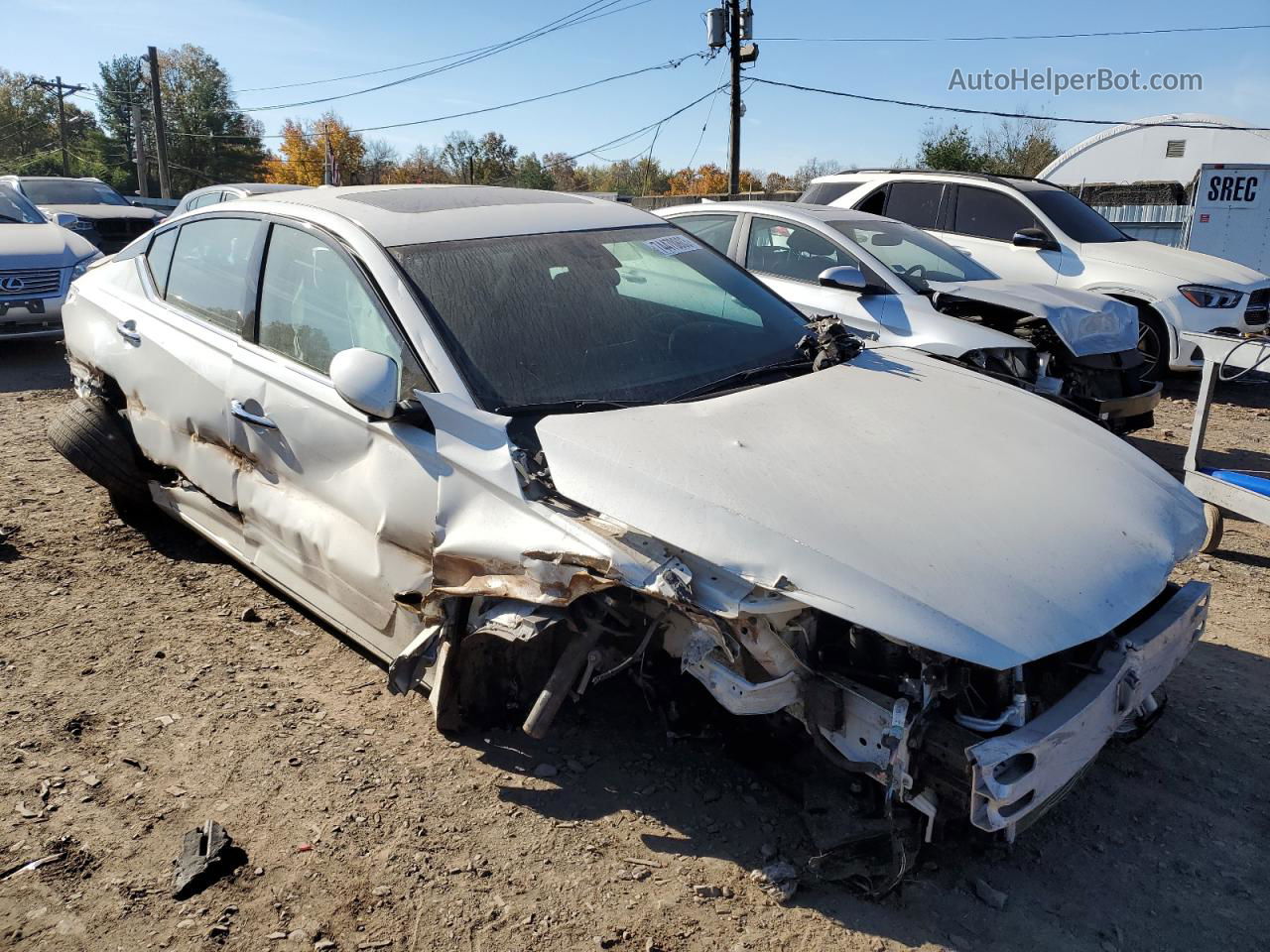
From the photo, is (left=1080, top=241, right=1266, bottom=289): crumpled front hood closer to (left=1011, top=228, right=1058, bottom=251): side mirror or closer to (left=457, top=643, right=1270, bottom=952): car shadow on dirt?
(left=1011, top=228, right=1058, bottom=251): side mirror

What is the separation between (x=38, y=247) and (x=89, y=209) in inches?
240

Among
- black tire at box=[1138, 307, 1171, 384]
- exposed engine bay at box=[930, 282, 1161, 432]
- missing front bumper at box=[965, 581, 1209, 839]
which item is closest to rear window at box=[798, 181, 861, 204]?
black tire at box=[1138, 307, 1171, 384]

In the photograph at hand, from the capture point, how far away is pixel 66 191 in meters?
15.6

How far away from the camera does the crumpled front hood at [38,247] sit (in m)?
9.30

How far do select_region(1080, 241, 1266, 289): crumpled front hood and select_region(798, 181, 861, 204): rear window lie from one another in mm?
2414

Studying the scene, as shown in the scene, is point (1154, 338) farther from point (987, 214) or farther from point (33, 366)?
point (33, 366)

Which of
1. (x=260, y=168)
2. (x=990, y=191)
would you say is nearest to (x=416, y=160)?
(x=260, y=168)

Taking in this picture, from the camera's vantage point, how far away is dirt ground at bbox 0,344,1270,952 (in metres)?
2.42

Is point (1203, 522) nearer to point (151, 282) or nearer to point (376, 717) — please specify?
point (376, 717)

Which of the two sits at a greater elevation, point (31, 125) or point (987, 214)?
point (31, 125)

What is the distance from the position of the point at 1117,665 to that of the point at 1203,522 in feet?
2.54

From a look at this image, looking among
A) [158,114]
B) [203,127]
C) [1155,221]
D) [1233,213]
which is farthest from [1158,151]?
[203,127]

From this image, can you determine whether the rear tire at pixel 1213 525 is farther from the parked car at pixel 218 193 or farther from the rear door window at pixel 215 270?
the parked car at pixel 218 193

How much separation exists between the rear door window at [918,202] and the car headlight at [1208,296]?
2.38 meters
